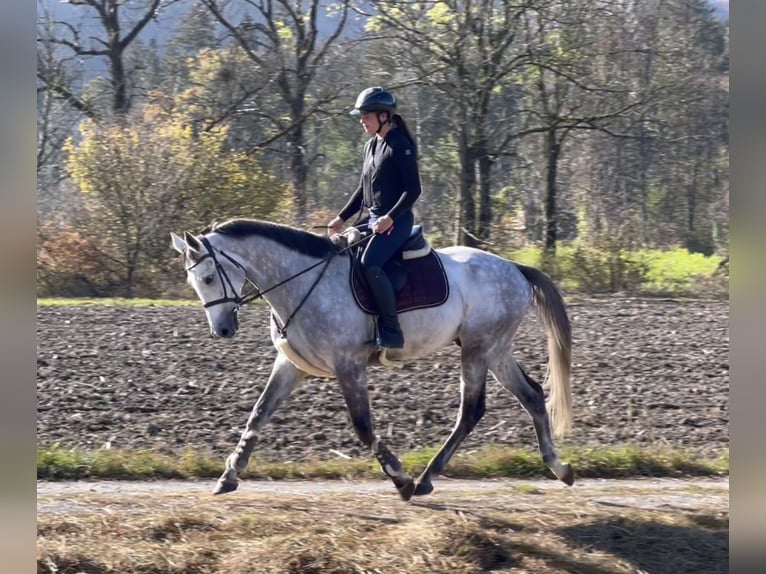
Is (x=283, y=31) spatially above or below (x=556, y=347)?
above

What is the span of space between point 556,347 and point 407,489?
159 cm

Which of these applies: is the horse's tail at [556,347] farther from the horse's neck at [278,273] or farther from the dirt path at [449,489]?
the horse's neck at [278,273]

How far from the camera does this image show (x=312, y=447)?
8516mm

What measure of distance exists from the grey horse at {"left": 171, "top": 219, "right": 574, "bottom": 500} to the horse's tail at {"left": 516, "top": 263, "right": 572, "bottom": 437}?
0.17 metres

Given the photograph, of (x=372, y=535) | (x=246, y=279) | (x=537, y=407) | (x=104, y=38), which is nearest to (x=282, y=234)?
(x=246, y=279)

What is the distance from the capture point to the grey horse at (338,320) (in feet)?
20.9

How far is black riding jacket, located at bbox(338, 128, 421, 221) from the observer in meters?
6.45

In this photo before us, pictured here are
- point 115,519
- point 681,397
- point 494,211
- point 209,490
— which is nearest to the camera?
point 115,519

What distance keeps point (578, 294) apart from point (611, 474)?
6267mm

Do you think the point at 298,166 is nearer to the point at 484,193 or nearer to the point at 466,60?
the point at 484,193

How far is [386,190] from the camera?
21.5ft

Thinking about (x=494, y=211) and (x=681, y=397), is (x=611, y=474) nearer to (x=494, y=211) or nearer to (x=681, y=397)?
A: (x=681, y=397)

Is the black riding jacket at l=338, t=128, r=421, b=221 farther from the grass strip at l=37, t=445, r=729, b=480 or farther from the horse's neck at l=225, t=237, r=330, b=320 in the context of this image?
the grass strip at l=37, t=445, r=729, b=480
